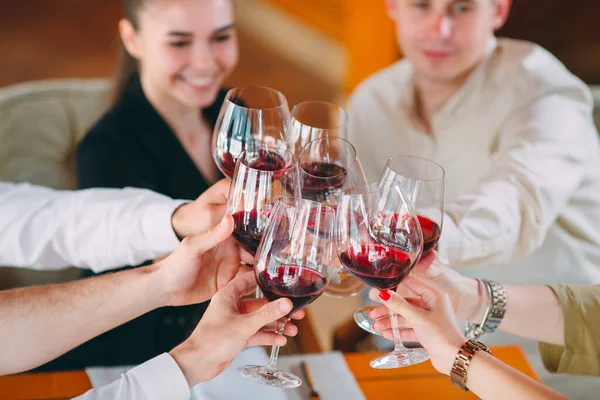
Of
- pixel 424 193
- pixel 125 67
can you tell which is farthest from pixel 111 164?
pixel 424 193

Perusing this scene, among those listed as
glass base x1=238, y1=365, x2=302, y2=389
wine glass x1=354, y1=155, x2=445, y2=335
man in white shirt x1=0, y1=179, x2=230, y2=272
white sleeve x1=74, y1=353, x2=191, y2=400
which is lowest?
glass base x1=238, y1=365, x2=302, y2=389

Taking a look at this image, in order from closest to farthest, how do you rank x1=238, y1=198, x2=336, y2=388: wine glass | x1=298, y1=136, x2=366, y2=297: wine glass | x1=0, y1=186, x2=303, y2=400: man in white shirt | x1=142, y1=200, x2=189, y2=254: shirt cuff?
x1=238, y1=198, x2=336, y2=388: wine glass
x1=0, y1=186, x2=303, y2=400: man in white shirt
x1=298, y1=136, x2=366, y2=297: wine glass
x1=142, y1=200, x2=189, y2=254: shirt cuff

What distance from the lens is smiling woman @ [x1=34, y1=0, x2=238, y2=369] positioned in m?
1.93

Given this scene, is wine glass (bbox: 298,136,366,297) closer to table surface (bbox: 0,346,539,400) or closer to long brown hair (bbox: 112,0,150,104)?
table surface (bbox: 0,346,539,400)

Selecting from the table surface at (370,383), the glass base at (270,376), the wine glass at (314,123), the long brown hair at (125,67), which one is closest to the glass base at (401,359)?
the table surface at (370,383)

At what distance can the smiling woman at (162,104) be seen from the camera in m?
1.93

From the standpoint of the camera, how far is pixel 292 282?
1.17 m

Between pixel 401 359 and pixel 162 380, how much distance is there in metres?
0.42

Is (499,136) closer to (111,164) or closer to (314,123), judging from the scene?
→ (314,123)

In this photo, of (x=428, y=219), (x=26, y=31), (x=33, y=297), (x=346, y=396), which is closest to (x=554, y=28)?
(x=428, y=219)

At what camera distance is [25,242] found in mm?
1670

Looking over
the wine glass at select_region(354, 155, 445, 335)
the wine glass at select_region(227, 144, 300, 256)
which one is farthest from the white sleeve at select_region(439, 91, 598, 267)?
the wine glass at select_region(227, 144, 300, 256)

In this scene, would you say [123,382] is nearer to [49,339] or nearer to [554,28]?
[49,339]

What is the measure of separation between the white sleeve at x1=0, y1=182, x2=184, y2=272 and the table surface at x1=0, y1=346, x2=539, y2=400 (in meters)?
0.36
